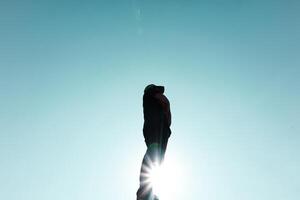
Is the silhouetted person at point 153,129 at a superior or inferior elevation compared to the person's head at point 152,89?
inferior

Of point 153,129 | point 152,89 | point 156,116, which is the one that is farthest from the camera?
point 152,89

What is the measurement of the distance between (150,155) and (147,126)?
3.38ft

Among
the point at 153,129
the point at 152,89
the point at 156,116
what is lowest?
the point at 153,129

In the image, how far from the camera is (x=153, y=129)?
40.8 ft

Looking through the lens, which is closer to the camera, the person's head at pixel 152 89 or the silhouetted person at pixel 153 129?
the silhouetted person at pixel 153 129

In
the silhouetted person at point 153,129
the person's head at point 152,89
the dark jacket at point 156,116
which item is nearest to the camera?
the silhouetted person at point 153,129

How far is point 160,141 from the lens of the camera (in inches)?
482

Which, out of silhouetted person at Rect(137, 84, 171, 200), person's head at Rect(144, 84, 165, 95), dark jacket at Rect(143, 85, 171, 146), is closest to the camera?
silhouetted person at Rect(137, 84, 171, 200)

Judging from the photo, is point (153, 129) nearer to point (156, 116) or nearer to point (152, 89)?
point (156, 116)

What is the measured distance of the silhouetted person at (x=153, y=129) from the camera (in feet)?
38.3

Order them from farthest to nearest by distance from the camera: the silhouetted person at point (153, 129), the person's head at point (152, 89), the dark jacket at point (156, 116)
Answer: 1. the person's head at point (152, 89)
2. the dark jacket at point (156, 116)
3. the silhouetted person at point (153, 129)

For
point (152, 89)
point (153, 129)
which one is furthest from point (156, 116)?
point (152, 89)

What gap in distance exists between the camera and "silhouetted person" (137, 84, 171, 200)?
11688 mm

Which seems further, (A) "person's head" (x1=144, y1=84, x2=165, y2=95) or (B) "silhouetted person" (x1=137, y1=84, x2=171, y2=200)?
(A) "person's head" (x1=144, y1=84, x2=165, y2=95)
